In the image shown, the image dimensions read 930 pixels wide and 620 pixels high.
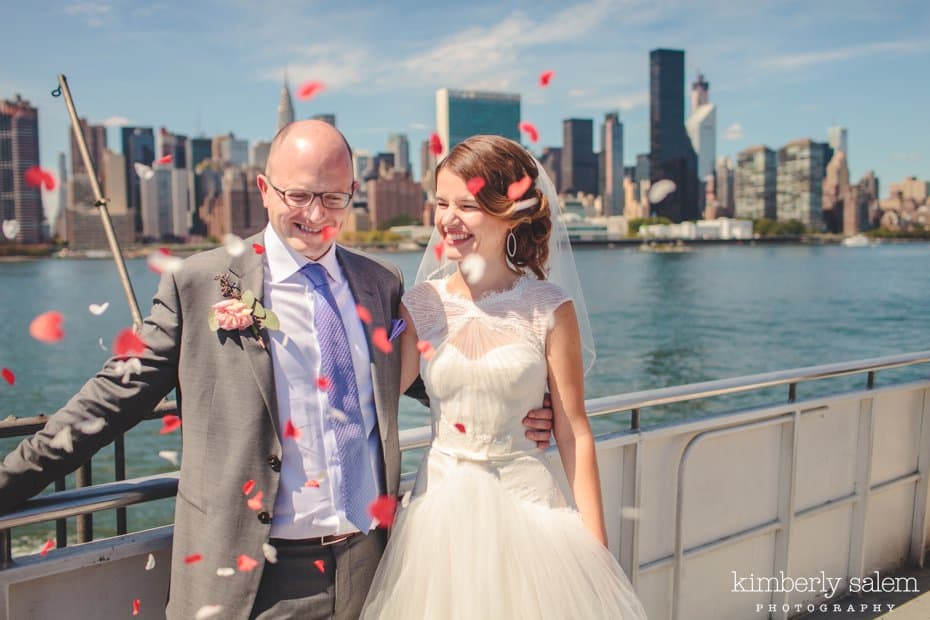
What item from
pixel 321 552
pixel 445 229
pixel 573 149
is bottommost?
pixel 321 552

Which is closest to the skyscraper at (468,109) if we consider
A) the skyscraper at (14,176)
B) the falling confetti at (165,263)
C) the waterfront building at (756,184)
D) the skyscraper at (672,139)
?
the skyscraper at (14,176)

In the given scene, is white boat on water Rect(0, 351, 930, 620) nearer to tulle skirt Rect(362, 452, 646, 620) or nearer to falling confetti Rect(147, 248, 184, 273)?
tulle skirt Rect(362, 452, 646, 620)

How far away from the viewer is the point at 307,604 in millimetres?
1627

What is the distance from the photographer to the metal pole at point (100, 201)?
2.31 metres

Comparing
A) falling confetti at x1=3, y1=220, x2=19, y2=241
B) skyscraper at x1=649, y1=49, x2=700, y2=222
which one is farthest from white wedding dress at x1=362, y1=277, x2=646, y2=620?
skyscraper at x1=649, y1=49, x2=700, y2=222

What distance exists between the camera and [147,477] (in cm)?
175

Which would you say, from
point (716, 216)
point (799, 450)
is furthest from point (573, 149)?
point (799, 450)

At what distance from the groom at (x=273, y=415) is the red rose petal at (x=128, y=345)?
2cm

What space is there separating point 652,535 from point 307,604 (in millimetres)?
1402

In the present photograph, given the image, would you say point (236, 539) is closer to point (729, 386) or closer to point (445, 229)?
point (445, 229)

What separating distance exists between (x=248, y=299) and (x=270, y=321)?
0.06m

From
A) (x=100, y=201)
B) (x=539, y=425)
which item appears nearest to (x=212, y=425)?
(x=539, y=425)

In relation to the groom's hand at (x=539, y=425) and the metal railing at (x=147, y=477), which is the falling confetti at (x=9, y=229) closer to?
the metal railing at (x=147, y=477)

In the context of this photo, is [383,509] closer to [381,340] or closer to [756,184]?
[381,340]
